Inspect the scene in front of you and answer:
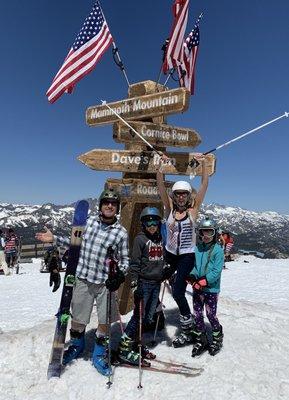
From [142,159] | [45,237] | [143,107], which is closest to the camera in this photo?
[45,237]

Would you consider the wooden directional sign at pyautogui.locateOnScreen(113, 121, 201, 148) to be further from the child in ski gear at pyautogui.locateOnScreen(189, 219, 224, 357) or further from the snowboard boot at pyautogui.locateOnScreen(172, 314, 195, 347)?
the snowboard boot at pyautogui.locateOnScreen(172, 314, 195, 347)

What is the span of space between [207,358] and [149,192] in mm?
3264

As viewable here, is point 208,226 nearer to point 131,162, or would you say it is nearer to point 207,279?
point 207,279

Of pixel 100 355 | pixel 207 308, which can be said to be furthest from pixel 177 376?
pixel 207 308

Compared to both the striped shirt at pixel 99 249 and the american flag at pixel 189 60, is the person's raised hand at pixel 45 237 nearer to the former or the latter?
the striped shirt at pixel 99 249

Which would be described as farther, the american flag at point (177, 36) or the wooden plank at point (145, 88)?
the american flag at point (177, 36)

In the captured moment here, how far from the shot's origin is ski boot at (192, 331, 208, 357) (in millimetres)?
6141

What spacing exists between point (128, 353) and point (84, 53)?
20.7ft

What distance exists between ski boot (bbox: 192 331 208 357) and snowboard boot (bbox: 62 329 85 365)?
1821 mm

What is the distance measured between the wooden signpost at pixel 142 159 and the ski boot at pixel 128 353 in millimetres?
1838

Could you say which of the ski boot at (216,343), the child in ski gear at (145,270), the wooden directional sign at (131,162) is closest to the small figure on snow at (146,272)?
the child in ski gear at (145,270)

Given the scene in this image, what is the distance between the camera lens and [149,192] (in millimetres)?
7719

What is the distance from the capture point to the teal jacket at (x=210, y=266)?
634cm

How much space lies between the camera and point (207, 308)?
6504mm
